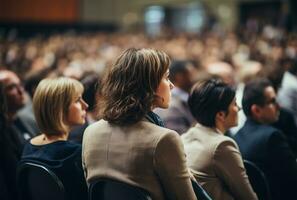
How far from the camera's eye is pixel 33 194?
8.09 ft

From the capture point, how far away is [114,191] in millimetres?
2057

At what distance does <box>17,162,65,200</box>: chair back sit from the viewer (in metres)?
2.34

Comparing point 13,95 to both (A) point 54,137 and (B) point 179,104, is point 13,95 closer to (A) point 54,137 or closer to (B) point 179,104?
(A) point 54,137

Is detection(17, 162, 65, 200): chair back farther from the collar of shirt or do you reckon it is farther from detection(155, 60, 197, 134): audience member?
the collar of shirt

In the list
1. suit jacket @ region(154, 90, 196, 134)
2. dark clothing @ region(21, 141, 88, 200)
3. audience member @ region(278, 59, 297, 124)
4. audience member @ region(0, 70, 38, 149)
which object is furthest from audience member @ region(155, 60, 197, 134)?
dark clothing @ region(21, 141, 88, 200)

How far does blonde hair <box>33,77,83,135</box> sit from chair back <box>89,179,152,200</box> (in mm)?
606

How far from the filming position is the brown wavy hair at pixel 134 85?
6.88 feet

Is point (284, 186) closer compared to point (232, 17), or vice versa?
point (284, 186)

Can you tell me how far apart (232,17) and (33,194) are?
51.7 feet

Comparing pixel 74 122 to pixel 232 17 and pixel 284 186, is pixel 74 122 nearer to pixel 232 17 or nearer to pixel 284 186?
pixel 284 186

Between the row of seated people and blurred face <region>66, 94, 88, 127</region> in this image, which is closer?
the row of seated people

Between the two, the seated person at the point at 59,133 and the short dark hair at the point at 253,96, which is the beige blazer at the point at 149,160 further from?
the short dark hair at the point at 253,96

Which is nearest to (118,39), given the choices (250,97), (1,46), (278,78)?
(1,46)

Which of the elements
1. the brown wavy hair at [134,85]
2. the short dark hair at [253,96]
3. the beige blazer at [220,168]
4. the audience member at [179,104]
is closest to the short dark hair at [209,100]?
the beige blazer at [220,168]
